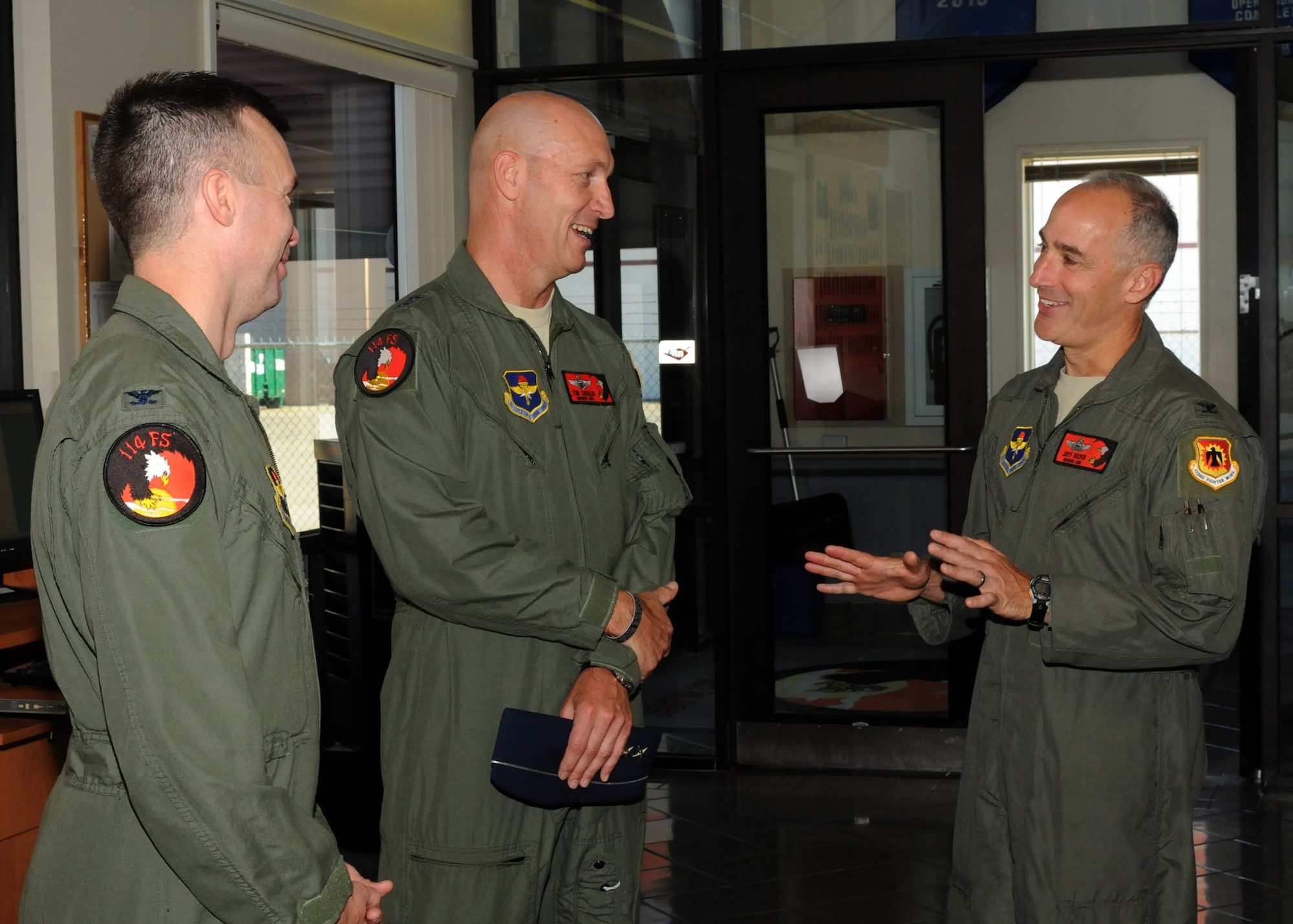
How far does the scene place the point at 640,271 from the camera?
189 inches

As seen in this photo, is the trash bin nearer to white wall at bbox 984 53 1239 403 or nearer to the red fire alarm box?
the red fire alarm box

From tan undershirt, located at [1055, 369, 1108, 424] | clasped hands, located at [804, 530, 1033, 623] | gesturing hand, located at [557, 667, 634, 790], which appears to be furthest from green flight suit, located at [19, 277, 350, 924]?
tan undershirt, located at [1055, 369, 1108, 424]

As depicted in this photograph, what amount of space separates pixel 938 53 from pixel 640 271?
4.38 ft

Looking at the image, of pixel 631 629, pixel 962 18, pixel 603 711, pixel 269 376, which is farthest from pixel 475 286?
pixel 962 18

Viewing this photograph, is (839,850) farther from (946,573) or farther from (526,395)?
(526,395)

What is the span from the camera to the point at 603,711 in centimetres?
197

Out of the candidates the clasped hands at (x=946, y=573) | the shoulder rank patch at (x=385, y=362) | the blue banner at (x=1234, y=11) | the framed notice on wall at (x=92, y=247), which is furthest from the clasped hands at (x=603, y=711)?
the blue banner at (x=1234, y=11)

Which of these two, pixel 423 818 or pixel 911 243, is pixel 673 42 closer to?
pixel 911 243

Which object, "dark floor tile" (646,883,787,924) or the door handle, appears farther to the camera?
the door handle

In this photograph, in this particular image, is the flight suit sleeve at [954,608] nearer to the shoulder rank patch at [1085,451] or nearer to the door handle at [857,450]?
the shoulder rank patch at [1085,451]

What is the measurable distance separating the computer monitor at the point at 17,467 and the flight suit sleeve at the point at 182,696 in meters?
1.97

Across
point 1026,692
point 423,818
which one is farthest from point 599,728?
point 1026,692

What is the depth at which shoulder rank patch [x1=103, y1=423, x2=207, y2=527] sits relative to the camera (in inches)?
47.8

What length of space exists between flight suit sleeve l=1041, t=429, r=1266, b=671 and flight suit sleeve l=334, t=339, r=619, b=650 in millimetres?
750
